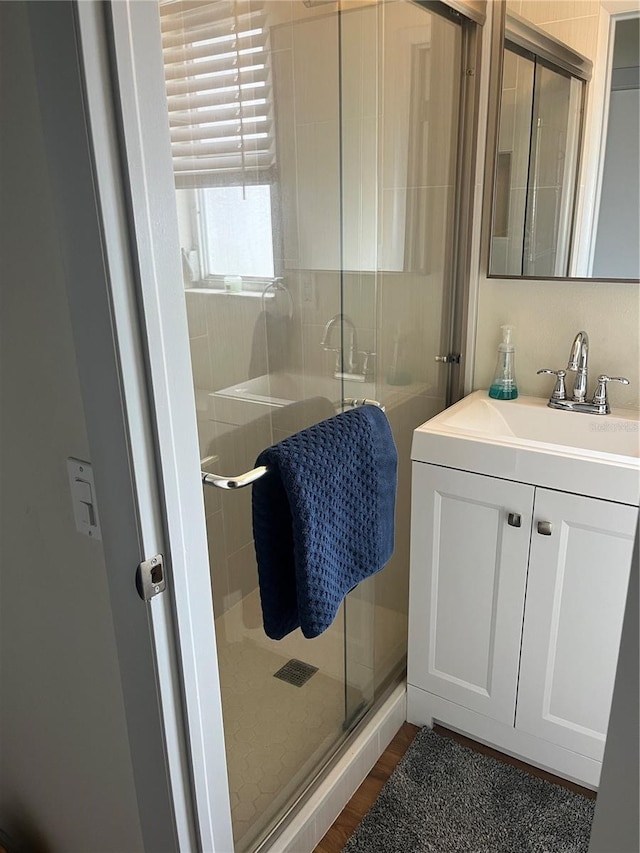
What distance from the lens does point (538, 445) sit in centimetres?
143

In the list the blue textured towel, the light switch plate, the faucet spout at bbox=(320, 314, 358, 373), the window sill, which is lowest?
the blue textured towel

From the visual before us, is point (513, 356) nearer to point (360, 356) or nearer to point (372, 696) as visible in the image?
point (360, 356)

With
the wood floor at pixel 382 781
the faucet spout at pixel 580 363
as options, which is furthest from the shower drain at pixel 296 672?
the faucet spout at pixel 580 363

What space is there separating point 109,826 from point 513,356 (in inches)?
56.2

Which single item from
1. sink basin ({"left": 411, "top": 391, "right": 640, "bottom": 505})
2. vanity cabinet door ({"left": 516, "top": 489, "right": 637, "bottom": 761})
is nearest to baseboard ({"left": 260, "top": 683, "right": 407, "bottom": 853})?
vanity cabinet door ({"left": 516, "top": 489, "right": 637, "bottom": 761})

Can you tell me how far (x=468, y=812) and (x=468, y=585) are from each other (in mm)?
528

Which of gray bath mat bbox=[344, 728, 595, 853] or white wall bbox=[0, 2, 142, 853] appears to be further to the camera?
gray bath mat bbox=[344, 728, 595, 853]

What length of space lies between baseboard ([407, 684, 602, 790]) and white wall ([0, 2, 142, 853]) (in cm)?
91

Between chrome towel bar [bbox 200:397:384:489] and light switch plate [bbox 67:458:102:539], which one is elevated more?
light switch plate [bbox 67:458:102:539]

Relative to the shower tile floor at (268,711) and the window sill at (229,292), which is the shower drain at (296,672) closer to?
the shower tile floor at (268,711)

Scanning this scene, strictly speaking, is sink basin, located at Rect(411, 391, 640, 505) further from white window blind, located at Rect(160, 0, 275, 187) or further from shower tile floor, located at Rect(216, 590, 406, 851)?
white window blind, located at Rect(160, 0, 275, 187)

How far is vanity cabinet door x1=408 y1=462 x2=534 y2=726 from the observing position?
1497 mm

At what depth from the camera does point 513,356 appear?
1790mm

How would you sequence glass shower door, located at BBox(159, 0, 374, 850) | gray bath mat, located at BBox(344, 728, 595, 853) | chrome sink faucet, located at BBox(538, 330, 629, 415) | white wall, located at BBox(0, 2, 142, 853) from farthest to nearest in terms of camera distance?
chrome sink faucet, located at BBox(538, 330, 629, 415), gray bath mat, located at BBox(344, 728, 595, 853), glass shower door, located at BBox(159, 0, 374, 850), white wall, located at BBox(0, 2, 142, 853)
